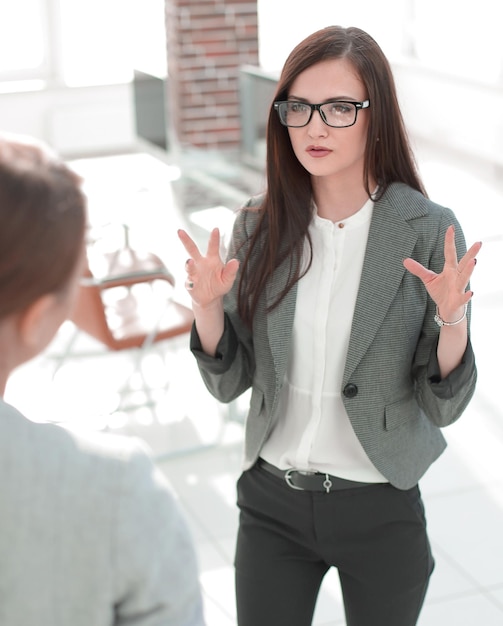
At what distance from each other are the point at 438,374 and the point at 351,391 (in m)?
0.16

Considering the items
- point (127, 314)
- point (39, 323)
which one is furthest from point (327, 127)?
point (127, 314)

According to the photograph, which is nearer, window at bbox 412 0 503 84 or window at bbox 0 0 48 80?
window at bbox 412 0 503 84

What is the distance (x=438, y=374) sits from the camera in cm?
183

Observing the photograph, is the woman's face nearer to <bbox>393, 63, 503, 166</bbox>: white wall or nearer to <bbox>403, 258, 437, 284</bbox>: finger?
<bbox>403, 258, 437, 284</bbox>: finger

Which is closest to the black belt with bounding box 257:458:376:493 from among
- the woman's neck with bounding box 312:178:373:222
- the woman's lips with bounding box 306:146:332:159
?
the woman's neck with bounding box 312:178:373:222

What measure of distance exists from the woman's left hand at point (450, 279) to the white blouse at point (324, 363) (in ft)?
0.58

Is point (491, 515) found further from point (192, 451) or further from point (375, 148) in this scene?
point (375, 148)

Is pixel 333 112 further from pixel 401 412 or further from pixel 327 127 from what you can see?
pixel 401 412

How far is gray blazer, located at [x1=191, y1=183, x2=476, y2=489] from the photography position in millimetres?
1854

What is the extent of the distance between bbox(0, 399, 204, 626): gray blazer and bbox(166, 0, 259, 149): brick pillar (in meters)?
6.58

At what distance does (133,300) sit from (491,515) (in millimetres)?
1752

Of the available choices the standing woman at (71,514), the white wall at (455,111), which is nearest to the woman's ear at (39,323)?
the standing woman at (71,514)

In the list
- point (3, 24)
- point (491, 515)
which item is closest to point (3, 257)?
point (491, 515)

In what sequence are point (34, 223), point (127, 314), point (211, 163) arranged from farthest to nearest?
point (211, 163) → point (127, 314) → point (34, 223)
